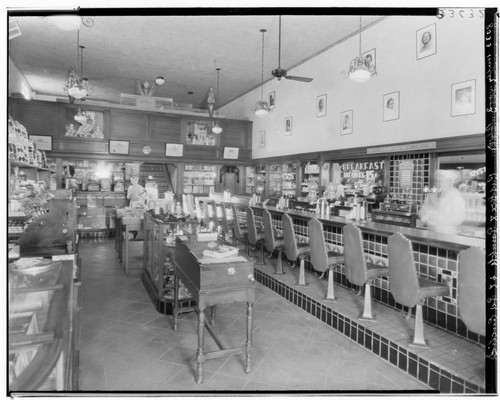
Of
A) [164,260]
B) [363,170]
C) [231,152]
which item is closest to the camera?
[164,260]

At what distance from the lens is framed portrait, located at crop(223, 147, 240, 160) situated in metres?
11.7

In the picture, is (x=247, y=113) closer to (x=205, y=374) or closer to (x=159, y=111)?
(x=159, y=111)

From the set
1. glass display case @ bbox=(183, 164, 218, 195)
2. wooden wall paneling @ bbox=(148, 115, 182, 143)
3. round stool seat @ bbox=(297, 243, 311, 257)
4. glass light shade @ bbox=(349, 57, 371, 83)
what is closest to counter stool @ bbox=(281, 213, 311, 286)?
round stool seat @ bbox=(297, 243, 311, 257)

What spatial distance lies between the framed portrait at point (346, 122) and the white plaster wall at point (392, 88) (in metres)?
0.11

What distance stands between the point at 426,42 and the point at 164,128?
295 inches

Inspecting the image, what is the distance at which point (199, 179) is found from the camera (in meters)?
12.2

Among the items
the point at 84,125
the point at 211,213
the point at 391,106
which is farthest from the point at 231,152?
the point at 391,106

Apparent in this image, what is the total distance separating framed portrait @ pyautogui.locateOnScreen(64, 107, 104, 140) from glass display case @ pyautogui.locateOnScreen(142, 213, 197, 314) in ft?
20.5

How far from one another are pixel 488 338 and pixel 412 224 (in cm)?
338

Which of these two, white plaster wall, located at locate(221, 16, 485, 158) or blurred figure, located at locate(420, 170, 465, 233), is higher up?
white plaster wall, located at locate(221, 16, 485, 158)

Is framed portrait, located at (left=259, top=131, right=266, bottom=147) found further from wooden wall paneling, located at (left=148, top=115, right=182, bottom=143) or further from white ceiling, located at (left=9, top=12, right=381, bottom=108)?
wooden wall paneling, located at (left=148, top=115, right=182, bottom=143)

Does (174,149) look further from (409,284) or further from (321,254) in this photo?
(409,284)

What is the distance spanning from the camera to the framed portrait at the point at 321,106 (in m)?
8.37

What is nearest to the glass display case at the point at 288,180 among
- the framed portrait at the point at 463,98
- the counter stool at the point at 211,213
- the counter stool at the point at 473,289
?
the counter stool at the point at 211,213
